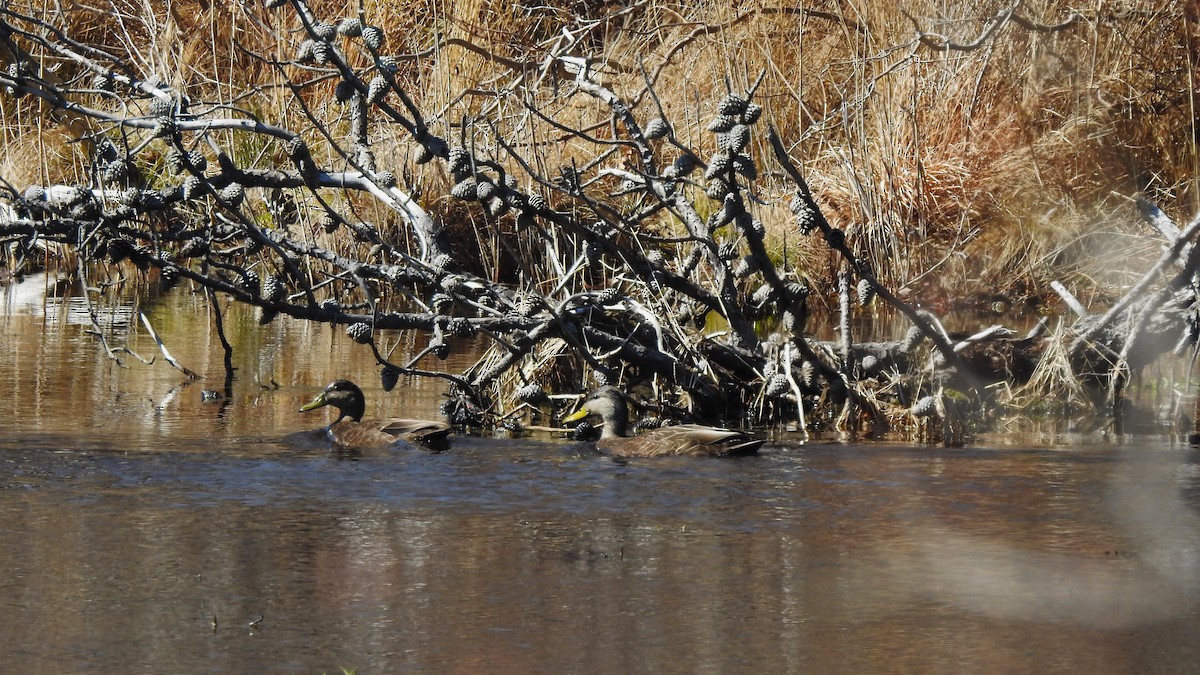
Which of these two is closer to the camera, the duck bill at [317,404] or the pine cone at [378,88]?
the pine cone at [378,88]

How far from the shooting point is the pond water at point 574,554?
4586mm

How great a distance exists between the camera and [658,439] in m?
7.91

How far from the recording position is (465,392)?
29.1 ft

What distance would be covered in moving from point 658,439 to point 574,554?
2270mm

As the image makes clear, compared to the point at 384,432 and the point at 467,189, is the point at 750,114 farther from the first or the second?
the point at 384,432

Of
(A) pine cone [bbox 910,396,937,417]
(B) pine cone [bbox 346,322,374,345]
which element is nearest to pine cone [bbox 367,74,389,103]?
(B) pine cone [bbox 346,322,374,345]

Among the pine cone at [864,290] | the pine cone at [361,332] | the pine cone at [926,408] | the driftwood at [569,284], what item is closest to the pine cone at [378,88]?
the driftwood at [569,284]

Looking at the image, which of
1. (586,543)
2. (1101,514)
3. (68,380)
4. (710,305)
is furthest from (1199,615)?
(68,380)

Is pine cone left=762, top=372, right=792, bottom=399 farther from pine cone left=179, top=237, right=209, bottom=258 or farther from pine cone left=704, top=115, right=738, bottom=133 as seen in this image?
pine cone left=179, top=237, right=209, bottom=258

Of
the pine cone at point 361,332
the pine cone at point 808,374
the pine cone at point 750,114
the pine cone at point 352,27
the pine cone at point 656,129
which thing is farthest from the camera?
the pine cone at point 808,374

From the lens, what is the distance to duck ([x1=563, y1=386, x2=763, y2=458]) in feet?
25.3

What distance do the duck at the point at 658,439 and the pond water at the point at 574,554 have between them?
0.15 meters

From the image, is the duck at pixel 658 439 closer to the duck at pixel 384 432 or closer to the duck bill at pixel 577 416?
the duck bill at pixel 577 416

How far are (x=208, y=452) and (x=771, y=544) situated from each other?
287cm
